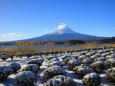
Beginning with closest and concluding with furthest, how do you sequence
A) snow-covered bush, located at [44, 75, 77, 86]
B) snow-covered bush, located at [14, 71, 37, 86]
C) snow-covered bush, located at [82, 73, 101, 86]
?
snow-covered bush, located at [44, 75, 77, 86] < snow-covered bush, located at [82, 73, 101, 86] < snow-covered bush, located at [14, 71, 37, 86]

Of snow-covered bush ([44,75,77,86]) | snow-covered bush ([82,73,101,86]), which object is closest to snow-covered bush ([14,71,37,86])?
snow-covered bush ([44,75,77,86])

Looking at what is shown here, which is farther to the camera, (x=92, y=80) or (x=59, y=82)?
(x=92, y=80)

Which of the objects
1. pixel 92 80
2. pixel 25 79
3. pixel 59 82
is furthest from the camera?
pixel 25 79

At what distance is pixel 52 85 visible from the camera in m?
3.95

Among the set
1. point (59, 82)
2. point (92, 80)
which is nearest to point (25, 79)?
point (59, 82)

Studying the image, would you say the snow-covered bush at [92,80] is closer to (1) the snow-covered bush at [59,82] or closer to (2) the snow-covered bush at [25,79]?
(1) the snow-covered bush at [59,82]

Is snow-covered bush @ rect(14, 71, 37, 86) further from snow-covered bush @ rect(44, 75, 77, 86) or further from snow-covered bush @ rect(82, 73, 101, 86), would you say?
snow-covered bush @ rect(82, 73, 101, 86)

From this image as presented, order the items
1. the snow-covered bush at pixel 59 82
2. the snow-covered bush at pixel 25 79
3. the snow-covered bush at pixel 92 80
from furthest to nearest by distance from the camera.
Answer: the snow-covered bush at pixel 25 79 < the snow-covered bush at pixel 92 80 < the snow-covered bush at pixel 59 82

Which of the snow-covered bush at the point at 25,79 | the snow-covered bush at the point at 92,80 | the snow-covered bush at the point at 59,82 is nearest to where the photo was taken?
the snow-covered bush at the point at 59,82

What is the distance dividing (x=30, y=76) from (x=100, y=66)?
3.70m

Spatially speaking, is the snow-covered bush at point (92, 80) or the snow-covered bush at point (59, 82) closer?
the snow-covered bush at point (59, 82)

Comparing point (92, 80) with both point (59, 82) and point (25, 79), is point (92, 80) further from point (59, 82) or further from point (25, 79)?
point (25, 79)

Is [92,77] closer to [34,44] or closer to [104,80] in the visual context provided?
[104,80]

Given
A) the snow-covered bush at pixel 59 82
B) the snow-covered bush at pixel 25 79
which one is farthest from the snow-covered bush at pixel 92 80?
the snow-covered bush at pixel 25 79
